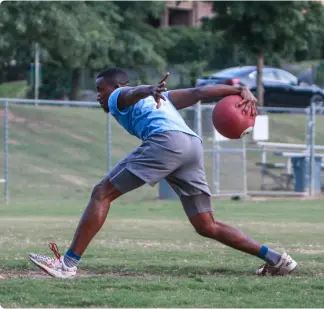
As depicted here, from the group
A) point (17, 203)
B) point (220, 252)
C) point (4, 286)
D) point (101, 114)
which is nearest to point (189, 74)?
point (101, 114)

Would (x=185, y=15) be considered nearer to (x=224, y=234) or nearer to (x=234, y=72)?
(x=234, y=72)

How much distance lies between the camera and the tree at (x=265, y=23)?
30.7 metres

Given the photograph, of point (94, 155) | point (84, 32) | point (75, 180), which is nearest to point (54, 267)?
point (75, 180)

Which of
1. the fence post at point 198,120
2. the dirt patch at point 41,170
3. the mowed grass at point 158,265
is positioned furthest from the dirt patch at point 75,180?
the mowed grass at point 158,265

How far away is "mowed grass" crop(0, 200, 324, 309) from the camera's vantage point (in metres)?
6.89

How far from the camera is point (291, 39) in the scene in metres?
32.1

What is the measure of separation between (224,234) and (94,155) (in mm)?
19585

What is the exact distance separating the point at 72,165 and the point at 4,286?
19.0 m

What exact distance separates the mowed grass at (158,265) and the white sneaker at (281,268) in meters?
0.09

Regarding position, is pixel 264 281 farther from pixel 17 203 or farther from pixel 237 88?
pixel 17 203

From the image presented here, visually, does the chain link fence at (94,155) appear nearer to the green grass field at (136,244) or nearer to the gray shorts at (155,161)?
the green grass field at (136,244)

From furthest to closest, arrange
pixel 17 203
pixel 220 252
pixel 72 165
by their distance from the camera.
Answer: pixel 72 165
pixel 17 203
pixel 220 252

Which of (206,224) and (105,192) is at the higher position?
(105,192)

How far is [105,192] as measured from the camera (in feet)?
27.0
